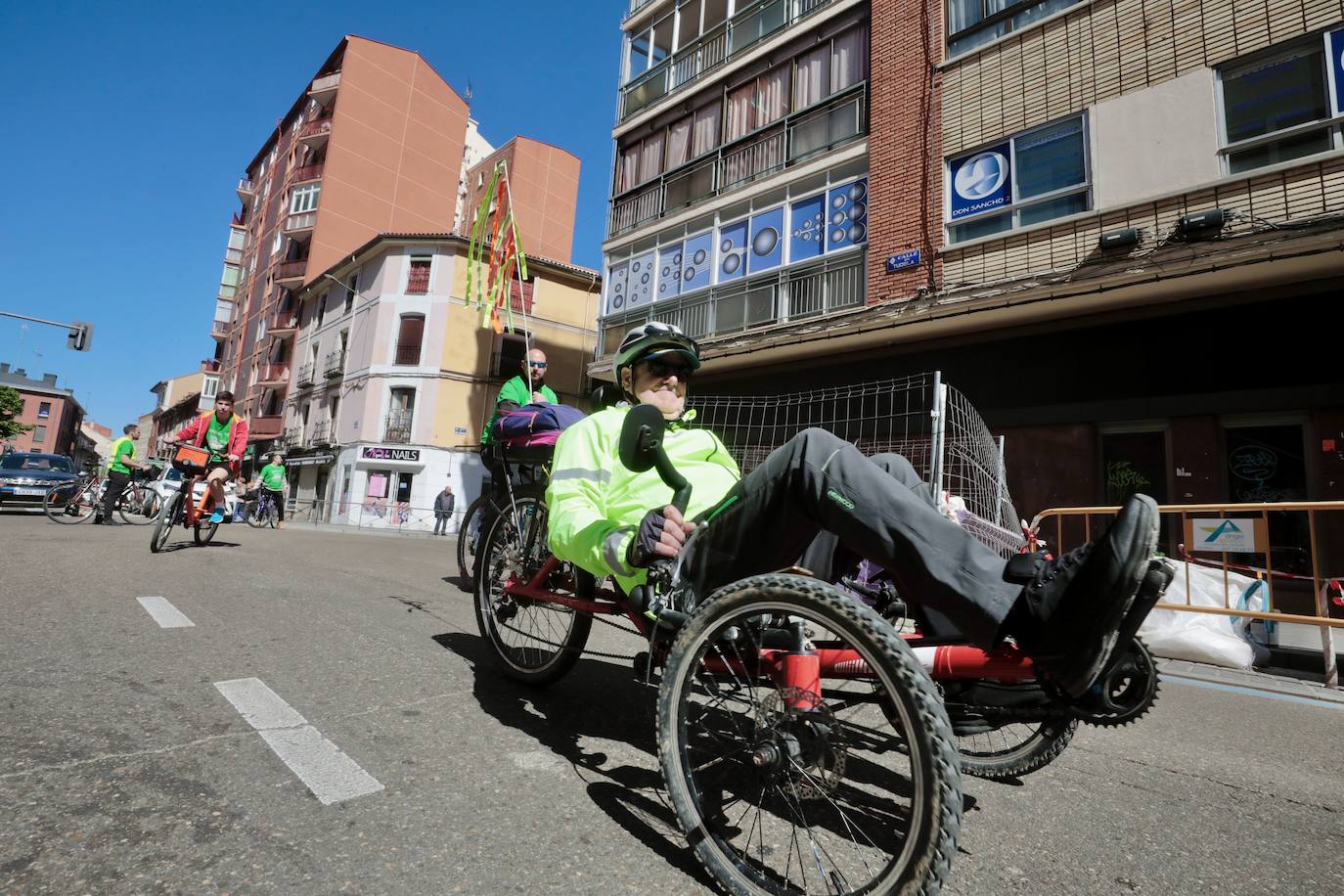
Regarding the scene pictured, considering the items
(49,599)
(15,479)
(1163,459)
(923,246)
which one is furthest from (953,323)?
(15,479)

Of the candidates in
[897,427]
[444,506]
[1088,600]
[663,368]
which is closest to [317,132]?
[444,506]

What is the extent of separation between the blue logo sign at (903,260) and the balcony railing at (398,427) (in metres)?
24.1

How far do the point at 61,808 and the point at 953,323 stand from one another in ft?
36.3

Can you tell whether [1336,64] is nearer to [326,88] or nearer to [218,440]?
[218,440]

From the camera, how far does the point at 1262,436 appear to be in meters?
8.16

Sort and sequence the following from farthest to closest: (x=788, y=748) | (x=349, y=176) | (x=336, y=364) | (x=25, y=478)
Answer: (x=349, y=176) < (x=336, y=364) < (x=25, y=478) < (x=788, y=748)

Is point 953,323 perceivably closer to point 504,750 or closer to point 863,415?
point 863,415

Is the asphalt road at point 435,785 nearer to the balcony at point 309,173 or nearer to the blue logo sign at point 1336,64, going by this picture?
A: the blue logo sign at point 1336,64

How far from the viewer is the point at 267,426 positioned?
37594mm

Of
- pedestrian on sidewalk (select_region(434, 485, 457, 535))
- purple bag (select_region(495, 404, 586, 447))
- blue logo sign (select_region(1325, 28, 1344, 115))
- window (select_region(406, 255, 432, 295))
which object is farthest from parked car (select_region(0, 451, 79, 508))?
blue logo sign (select_region(1325, 28, 1344, 115))

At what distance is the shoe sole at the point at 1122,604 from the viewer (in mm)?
1243

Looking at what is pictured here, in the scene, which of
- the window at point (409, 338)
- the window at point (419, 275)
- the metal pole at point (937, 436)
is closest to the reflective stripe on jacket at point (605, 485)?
the metal pole at point (937, 436)

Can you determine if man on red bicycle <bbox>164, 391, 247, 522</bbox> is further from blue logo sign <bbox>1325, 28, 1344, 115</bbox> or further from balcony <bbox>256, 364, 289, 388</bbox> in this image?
balcony <bbox>256, 364, 289, 388</bbox>

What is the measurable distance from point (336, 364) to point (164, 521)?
29066mm
